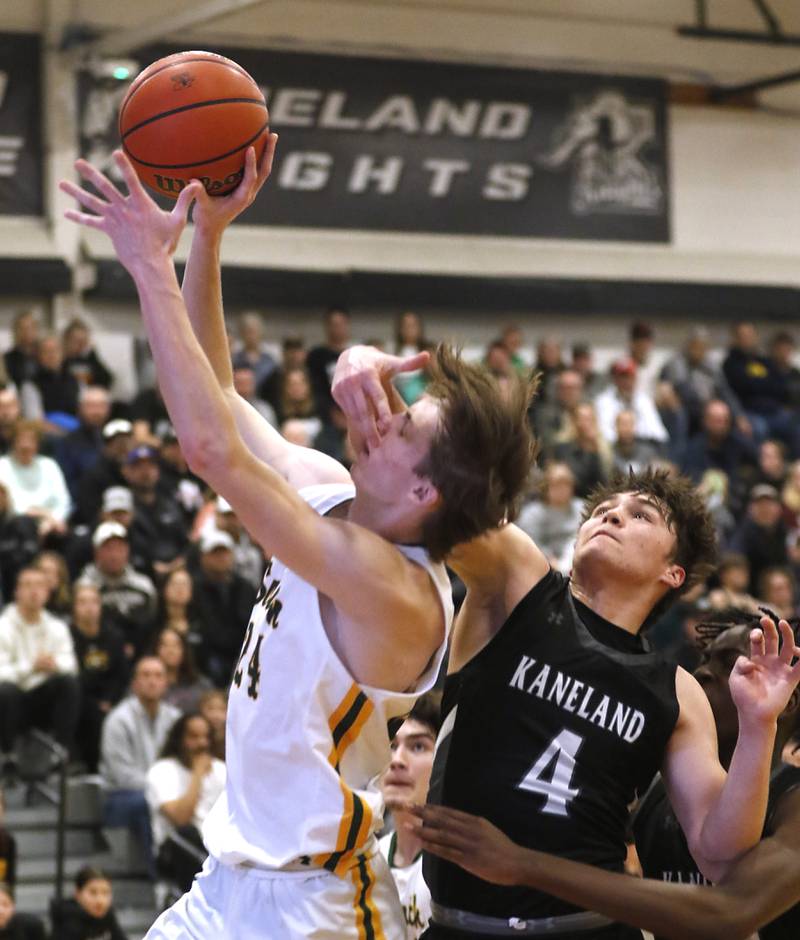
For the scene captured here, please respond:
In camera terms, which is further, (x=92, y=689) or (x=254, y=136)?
(x=92, y=689)

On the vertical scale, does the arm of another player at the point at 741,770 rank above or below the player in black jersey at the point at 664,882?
above

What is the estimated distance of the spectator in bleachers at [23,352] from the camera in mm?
13961

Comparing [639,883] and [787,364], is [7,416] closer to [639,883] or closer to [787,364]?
[787,364]

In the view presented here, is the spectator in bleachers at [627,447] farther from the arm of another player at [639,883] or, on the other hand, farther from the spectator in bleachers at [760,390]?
the arm of another player at [639,883]

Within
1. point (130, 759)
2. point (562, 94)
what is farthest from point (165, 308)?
point (562, 94)

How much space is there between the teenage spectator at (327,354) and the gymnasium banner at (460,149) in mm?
1446

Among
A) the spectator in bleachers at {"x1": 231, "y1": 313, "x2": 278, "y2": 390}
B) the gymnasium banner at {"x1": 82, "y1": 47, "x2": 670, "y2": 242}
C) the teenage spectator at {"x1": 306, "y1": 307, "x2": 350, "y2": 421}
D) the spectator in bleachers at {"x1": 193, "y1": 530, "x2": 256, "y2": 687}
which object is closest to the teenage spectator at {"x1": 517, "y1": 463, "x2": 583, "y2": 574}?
the teenage spectator at {"x1": 306, "y1": 307, "x2": 350, "y2": 421}

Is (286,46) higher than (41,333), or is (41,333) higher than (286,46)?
(286,46)

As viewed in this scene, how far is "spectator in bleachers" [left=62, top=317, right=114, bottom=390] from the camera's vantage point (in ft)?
47.0

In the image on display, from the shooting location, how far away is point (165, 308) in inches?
130

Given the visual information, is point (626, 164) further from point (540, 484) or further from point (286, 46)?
point (540, 484)

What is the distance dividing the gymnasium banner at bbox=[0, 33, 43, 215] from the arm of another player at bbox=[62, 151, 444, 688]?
12.8 metres

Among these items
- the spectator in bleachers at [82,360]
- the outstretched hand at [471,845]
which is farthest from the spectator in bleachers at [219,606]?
the outstretched hand at [471,845]

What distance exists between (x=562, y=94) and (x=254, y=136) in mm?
14685
